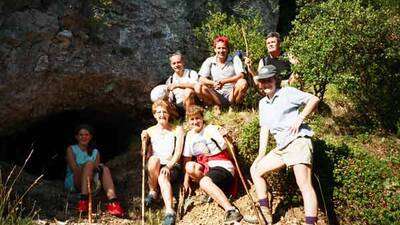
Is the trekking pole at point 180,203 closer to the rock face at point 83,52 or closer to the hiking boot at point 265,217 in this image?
the hiking boot at point 265,217

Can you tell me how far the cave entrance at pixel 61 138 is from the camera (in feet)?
32.9

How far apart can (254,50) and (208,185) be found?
13.6 feet

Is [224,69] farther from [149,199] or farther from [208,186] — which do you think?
[149,199]

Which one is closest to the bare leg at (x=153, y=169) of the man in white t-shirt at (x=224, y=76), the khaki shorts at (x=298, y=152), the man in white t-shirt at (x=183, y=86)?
the man in white t-shirt at (x=183, y=86)

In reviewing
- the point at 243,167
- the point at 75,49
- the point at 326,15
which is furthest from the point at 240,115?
the point at 75,49

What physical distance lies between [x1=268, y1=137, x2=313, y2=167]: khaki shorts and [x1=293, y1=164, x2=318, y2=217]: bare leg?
0.25 feet

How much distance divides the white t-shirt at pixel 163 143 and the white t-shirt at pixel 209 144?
0.30 meters

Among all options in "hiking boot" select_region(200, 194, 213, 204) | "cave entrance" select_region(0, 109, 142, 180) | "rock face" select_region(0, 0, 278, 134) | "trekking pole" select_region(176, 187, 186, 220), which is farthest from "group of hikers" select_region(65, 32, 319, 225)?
"cave entrance" select_region(0, 109, 142, 180)

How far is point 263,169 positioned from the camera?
6.32 m

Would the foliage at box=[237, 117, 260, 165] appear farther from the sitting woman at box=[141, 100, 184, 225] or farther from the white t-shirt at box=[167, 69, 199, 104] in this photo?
the white t-shirt at box=[167, 69, 199, 104]

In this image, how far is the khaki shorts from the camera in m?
5.92

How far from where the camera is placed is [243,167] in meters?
7.67

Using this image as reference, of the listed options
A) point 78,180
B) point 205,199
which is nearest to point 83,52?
point 78,180

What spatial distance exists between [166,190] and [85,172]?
1.53m
